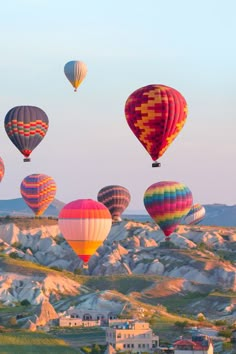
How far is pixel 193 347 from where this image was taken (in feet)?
397

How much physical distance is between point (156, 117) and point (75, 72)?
136ft

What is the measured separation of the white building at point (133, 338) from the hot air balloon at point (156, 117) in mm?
29729

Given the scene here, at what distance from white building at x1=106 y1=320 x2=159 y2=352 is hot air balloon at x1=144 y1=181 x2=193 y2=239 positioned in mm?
12099

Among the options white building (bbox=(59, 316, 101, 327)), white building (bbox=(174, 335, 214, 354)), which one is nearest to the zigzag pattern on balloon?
white building (bbox=(59, 316, 101, 327))

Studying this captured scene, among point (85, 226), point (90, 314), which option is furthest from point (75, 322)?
point (85, 226)

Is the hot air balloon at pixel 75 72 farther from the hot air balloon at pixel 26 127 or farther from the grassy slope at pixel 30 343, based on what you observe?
the grassy slope at pixel 30 343

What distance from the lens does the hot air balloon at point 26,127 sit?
483 feet

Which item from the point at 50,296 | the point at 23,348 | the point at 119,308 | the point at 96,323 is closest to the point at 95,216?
the point at 23,348

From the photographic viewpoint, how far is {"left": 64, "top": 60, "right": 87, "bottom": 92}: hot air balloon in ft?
490

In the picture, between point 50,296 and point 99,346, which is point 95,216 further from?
point 50,296

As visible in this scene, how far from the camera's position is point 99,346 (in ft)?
430

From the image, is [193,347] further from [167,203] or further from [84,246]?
[167,203]

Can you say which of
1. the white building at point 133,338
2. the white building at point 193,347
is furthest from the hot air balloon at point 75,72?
the white building at point 193,347

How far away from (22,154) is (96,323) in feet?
79.7
